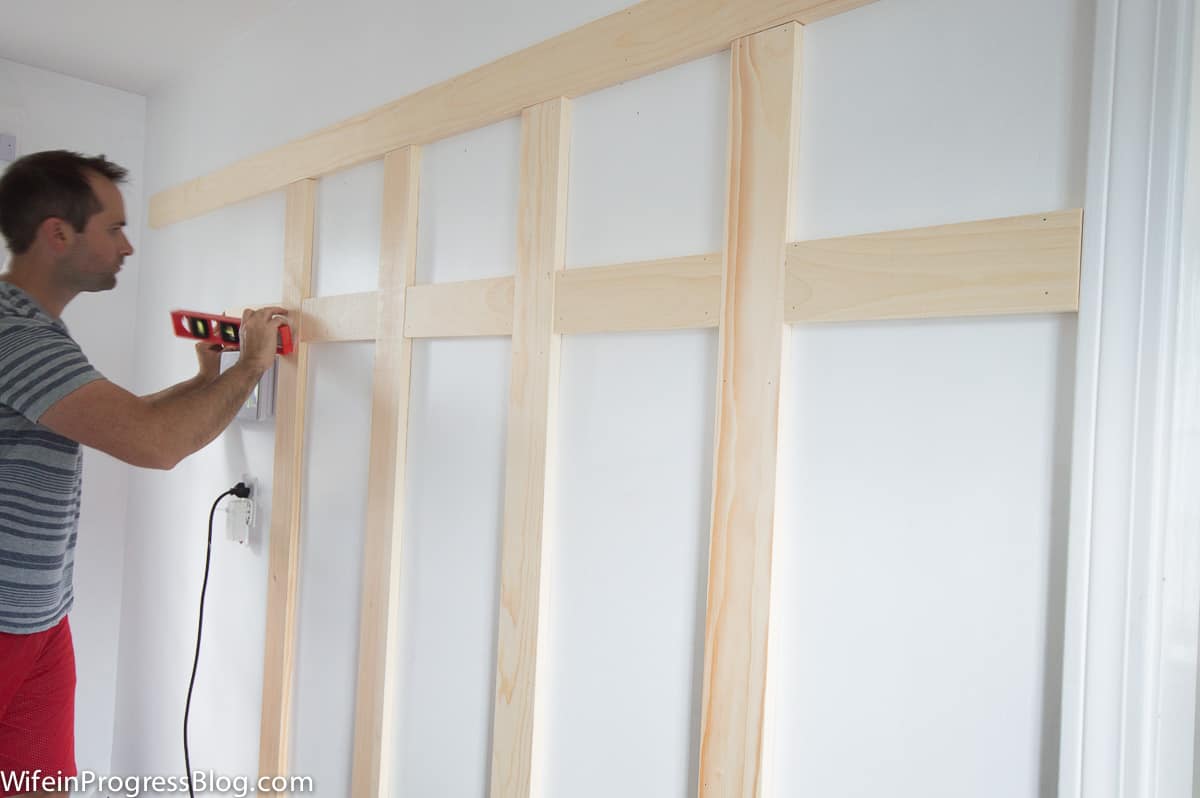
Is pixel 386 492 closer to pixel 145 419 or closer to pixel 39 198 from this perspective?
pixel 145 419

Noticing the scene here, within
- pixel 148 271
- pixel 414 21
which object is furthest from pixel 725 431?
pixel 148 271

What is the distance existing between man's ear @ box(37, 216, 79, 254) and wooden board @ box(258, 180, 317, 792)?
44 centimetres

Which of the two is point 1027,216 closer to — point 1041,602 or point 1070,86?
point 1070,86

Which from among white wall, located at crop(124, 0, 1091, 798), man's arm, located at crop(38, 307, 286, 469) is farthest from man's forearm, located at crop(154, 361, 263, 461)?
white wall, located at crop(124, 0, 1091, 798)

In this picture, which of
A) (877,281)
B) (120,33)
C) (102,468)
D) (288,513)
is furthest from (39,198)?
(877,281)

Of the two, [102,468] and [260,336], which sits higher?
A: [260,336]

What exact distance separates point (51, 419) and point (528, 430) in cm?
79

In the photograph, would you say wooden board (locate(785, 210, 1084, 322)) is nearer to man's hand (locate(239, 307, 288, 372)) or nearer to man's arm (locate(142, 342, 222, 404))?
man's hand (locate(239, 307, 288, 372))

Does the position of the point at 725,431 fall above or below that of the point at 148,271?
below

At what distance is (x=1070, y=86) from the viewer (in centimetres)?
78

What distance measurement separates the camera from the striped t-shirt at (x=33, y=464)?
1.37 metres

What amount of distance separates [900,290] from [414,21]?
116 cm

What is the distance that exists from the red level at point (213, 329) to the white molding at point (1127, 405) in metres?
1.61

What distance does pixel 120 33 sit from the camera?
2236 mm
